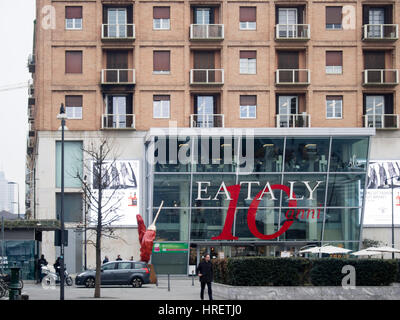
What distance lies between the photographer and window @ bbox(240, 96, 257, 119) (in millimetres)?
54688

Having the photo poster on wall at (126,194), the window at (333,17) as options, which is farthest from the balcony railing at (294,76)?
the photo poster on wall at (126,194)

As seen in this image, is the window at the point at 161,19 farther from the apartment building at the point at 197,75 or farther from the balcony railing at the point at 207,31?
the balcony railing at the point at 207,31

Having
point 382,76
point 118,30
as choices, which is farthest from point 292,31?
point 118,30

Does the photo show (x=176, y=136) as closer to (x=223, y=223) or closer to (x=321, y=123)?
(x=223, y=223)

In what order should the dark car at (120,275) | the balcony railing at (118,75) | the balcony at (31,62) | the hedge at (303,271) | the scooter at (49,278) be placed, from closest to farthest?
the hedge at (303,271)
the dark car at (120,275)
the scooter at (49,278)
the balcony railing at (118,75)
the balcony at (31,62)

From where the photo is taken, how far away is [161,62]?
179ft

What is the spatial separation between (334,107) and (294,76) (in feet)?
11.2

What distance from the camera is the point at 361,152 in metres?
49.7

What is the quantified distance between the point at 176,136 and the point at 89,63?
30.1 ft

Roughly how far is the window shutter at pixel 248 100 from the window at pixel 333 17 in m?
6.88

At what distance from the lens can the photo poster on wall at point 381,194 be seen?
2130 inches

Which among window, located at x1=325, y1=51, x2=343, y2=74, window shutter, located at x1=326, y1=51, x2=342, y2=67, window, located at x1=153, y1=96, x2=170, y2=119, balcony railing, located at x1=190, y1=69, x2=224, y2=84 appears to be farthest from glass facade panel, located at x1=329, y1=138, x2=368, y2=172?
window, located at x1=153, y1=96, x2=170, y2=119

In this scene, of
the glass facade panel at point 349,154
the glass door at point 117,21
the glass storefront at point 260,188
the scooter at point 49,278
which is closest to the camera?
the scooter at point 49,278

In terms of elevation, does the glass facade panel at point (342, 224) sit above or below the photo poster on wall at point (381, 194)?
below
